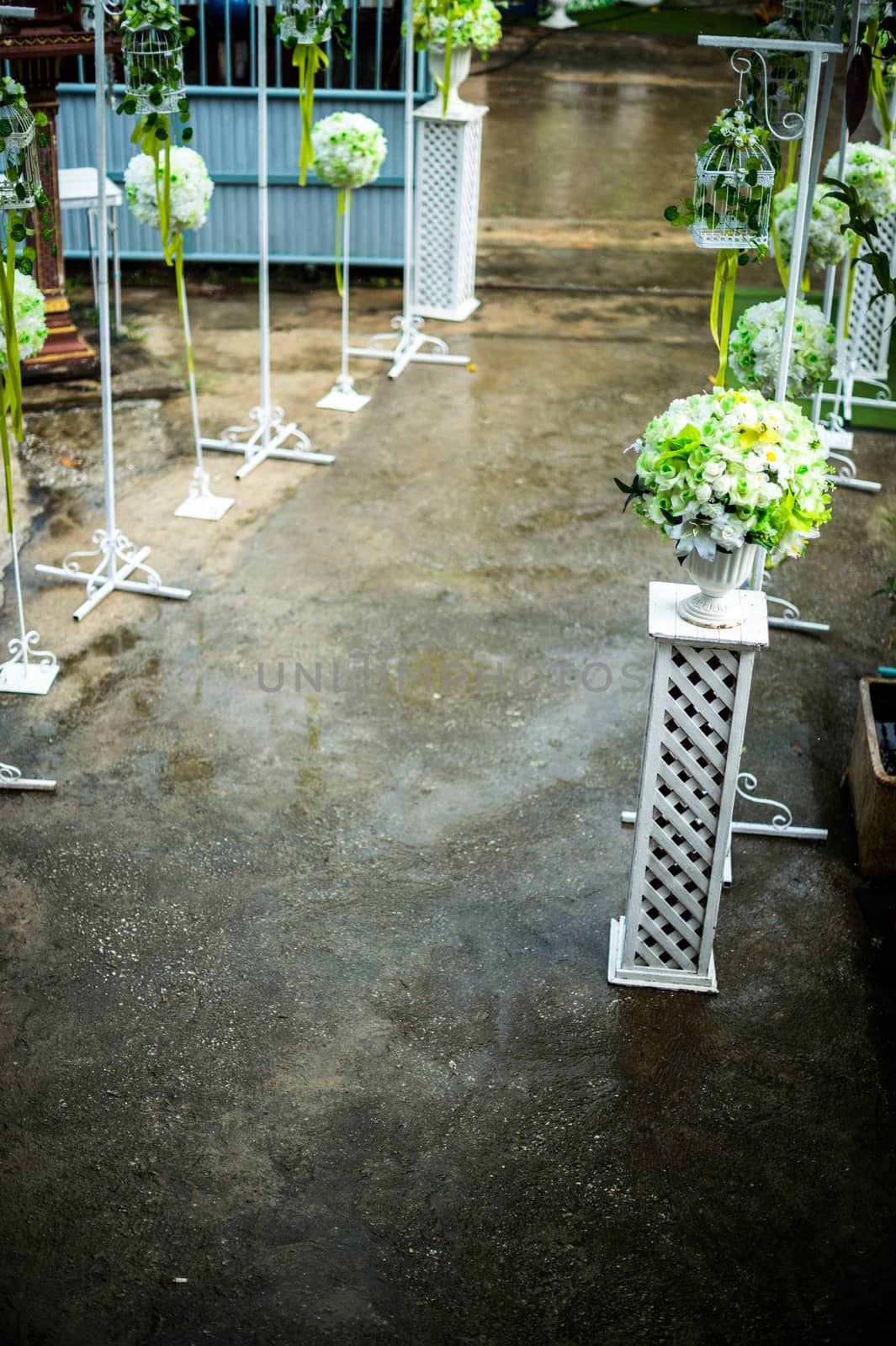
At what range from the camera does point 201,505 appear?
6.93 meters

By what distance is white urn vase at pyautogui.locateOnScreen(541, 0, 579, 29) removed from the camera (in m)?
19.0

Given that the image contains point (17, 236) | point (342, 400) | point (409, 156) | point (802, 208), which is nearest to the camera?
point (802, 208)

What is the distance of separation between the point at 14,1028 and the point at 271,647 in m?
2.21

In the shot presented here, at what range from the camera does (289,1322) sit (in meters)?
3.21

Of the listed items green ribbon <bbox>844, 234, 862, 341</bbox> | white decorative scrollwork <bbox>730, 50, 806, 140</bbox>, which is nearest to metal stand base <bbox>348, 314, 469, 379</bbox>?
green ribbon <bbox>844, 234, 862, 341</bbox>

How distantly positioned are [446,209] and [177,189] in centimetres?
326

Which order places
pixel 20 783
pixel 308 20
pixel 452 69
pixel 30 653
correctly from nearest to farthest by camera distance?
1. pixel 20 783
2. pixel 30 653
3. pixel 308 20
4. pixel 452 69

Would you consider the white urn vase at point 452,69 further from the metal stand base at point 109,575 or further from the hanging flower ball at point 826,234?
the metal stand base at point 109,575

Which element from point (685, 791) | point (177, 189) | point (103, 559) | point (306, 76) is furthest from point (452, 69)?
point (685, 791)

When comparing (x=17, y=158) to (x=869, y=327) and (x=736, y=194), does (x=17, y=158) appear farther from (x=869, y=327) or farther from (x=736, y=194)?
(x=869, y=327)

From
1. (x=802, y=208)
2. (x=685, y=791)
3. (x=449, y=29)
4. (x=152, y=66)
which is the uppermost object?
(x=449, y=29)

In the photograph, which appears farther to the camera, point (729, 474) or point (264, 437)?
point (264, 437)

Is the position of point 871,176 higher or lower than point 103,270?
higher

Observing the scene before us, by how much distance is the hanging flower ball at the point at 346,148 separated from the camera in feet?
24.2
